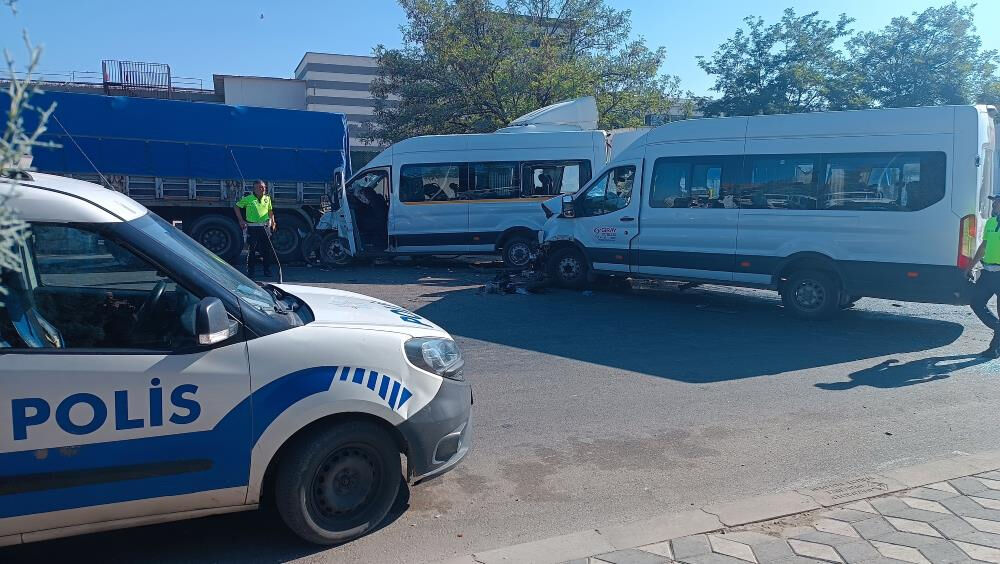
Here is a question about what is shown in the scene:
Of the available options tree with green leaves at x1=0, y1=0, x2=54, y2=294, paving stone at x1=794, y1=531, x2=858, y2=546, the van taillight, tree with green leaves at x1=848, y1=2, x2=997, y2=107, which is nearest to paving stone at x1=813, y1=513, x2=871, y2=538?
paving stone at x1=794, y1=531, x2=858, y2=546

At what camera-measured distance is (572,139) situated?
15.3 meters

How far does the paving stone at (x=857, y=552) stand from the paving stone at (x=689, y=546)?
0.66 metres

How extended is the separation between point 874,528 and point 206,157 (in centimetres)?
1506

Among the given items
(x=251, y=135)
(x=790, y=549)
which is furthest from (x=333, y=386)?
(x=251, y=135)

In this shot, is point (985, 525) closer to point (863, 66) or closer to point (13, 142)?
point (13, 142)

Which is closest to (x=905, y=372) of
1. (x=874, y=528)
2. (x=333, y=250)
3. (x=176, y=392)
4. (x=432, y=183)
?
(x=874, y=528)

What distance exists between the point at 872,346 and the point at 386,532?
22.4 ft

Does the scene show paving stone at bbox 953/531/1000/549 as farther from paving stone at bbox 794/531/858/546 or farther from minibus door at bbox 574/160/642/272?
minibus door at bbox 574/160/642/272

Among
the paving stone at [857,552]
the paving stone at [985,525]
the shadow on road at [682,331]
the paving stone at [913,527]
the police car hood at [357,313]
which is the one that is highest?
the police car hood at [357,313]


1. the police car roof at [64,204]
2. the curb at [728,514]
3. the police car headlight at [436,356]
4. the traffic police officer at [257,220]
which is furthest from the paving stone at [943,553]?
the traffic police officer at [257,220]

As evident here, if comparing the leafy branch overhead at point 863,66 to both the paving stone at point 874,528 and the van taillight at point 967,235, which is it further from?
the paving stone at point 874,528

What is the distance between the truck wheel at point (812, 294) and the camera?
991 centimetres

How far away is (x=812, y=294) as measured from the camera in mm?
10094

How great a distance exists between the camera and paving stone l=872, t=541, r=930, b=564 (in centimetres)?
365
